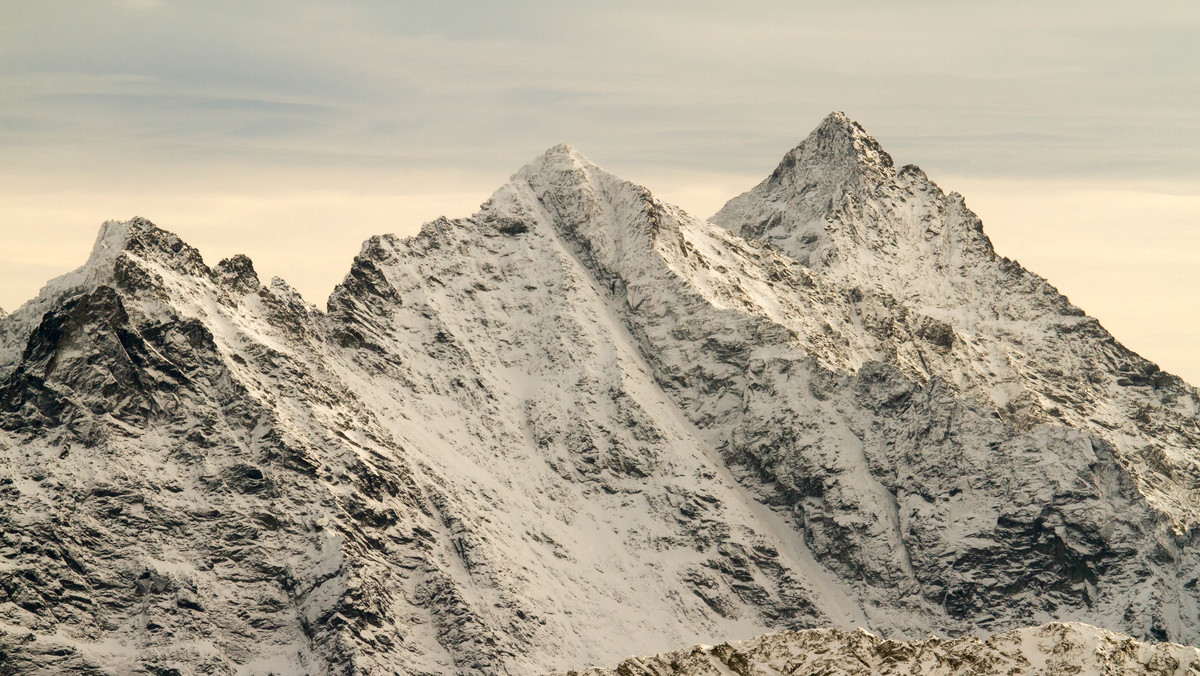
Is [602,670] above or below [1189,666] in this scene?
above

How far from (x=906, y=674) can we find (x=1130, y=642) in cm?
1619

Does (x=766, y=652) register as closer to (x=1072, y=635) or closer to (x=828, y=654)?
(x=828, y=654)

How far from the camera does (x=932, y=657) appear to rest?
477ft

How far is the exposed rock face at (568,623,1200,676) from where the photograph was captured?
143 metres

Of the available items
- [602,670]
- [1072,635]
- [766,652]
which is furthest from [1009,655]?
[602,670]

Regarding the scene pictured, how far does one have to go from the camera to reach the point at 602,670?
146625 mm

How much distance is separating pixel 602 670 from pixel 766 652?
1131 centimetres

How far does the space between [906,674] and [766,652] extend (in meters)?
9.60

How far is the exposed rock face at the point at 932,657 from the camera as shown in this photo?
14312 cm

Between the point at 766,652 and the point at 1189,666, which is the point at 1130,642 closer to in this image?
the point at 1189,666

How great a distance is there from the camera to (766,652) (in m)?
146

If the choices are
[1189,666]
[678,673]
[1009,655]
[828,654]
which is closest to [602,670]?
[678,673]

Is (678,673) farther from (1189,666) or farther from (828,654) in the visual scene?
(1189,666)

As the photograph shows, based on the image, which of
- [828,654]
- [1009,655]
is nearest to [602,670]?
[828,654]
